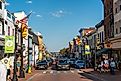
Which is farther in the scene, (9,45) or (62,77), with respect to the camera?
(62,77)

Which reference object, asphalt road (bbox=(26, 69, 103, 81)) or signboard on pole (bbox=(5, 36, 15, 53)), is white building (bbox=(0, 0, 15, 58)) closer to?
asphalt road (bbox=(26, 69, 103, 81))

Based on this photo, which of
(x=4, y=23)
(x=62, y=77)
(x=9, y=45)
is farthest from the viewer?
(x=4, y=23)

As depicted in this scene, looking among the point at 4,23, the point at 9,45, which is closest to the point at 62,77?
the point at 4,23

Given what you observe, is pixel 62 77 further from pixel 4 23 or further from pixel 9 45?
pixel 9 45

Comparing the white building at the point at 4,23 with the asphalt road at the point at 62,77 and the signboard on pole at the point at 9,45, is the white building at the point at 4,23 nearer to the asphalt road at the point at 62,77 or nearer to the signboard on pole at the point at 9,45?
the asphalt road at the point at 62,77

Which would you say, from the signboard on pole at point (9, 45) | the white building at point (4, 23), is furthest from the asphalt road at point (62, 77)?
the signboard on pole at point (9, 45)

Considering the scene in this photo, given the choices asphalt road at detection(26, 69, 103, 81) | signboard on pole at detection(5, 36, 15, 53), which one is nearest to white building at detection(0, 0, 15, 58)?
asphalt road at detection(26, 69, 103, 81)

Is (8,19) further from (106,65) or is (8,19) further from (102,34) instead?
(102,34)

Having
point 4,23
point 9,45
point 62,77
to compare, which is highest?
point 4,23

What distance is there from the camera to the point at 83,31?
122 metres

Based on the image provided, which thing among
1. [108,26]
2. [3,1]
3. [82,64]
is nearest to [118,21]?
[108,26]

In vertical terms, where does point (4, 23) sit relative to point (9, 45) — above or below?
above

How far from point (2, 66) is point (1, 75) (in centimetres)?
17

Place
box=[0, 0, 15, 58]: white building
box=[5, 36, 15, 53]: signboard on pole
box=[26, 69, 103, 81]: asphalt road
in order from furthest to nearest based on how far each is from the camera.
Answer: box=[0, 0, 15, 58]: white building, box=[26, 69, 103, 81]: asphalt road, box=[5, 36, 15, 53]: signboard on pole
